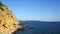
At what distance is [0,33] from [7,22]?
66.9 ft

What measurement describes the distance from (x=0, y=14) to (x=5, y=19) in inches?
190

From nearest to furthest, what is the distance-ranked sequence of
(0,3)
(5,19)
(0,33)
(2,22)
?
(0,33) < (2,22) < (5,19) < (0,3)

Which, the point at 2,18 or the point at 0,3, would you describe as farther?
the point at 0,3

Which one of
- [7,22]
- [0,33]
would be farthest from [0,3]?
[0,33]

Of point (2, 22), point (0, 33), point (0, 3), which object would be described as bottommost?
point (0, 33)

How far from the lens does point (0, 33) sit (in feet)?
166

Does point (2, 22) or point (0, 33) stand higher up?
point (2, 22)

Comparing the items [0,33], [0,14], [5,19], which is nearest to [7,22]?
[5,19]

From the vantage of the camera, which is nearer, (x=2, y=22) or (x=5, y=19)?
(x=2, y=22)

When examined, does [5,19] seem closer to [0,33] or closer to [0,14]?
[0,14]

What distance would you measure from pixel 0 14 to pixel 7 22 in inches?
281

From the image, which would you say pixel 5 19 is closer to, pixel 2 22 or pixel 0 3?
pixel 2 22

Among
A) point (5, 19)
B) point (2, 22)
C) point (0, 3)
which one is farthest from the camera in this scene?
point (0, 3)

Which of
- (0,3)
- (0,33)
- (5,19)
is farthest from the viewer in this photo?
(0,3)
